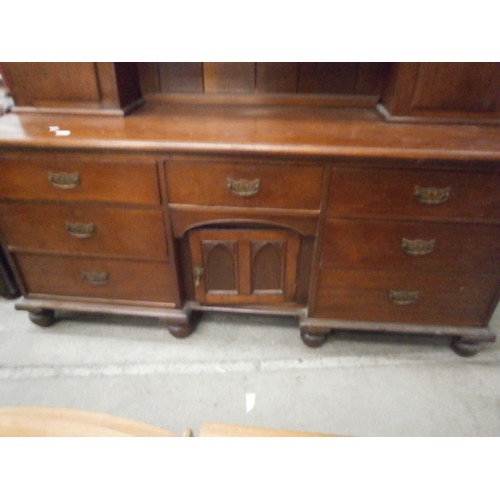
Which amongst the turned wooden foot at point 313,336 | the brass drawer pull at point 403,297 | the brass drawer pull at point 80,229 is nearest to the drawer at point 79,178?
the brass drawer pull at point 80,229

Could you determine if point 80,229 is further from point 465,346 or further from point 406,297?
point 465,346

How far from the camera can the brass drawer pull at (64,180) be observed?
1.18 m

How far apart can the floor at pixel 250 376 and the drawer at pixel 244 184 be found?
65cm

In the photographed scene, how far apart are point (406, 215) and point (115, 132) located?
3.17 feet

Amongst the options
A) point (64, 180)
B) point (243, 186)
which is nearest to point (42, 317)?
point (64, 180)

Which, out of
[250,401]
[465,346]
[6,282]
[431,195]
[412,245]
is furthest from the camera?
[6,282]

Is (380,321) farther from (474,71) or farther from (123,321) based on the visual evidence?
(123,321)

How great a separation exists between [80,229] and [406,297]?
3.95ft

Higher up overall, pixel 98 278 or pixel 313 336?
pixel 98 278

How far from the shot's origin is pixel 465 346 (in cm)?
144

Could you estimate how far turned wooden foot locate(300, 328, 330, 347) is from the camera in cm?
145

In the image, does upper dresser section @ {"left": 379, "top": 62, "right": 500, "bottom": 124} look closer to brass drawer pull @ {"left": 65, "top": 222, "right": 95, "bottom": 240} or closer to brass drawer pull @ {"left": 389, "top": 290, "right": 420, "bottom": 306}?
brass drawer pull @ {"left": 389, "top": 290, "right": 420, "bottom": 306}

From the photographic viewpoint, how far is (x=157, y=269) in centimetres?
138

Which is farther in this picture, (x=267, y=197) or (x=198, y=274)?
(x=198, y=274)
